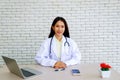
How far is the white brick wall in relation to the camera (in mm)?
4035

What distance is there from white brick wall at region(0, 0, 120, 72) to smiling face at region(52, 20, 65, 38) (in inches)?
48.4

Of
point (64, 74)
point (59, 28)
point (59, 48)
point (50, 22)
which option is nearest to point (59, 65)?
point (64, 74)

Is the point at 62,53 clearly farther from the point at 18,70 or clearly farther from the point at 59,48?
the point at 18,70

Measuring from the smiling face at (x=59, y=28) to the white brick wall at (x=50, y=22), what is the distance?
1.23m

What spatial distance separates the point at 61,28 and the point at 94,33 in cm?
148

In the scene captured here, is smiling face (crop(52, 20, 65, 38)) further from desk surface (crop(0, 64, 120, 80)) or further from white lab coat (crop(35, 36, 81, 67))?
desk surface (crop(0, 64, 120, 80))

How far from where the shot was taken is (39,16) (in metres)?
4.06

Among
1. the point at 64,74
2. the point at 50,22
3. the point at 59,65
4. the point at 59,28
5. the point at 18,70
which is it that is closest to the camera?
the point at 18,70

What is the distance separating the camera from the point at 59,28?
2811 millimetres

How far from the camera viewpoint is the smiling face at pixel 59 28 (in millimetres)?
2811

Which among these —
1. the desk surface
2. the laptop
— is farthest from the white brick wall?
the laptop

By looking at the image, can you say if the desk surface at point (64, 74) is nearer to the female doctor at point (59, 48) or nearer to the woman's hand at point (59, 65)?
the woman's hand at point (59, 65)

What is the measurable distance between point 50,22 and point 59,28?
4.22 ft

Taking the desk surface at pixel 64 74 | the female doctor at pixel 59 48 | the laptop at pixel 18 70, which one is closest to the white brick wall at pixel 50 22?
the female doctor at pixel 59 48
